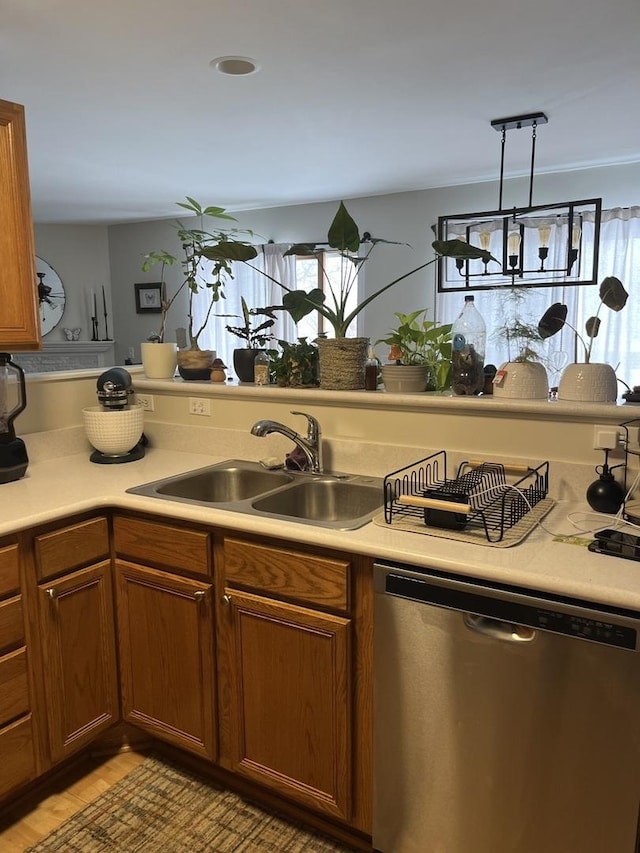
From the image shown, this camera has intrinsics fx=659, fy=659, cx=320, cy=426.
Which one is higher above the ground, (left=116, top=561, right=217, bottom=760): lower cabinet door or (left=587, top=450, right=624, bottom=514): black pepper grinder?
(left=587, top=450, right=624, bottom=514): black pepper grinder

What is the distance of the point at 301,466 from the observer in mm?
2340

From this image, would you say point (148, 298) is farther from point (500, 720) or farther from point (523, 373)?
point (500, 720)

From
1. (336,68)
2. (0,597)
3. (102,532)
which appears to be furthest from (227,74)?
(0,597)

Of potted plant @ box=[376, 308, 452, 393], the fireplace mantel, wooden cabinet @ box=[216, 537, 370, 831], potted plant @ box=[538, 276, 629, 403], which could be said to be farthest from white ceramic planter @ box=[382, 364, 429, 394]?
the fireplace mantel

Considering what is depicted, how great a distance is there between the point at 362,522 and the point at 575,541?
53 centimetres

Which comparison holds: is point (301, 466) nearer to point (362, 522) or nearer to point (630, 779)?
point (362, 522)

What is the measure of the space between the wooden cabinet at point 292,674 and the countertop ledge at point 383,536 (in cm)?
7

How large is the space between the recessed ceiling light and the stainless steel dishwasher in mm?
2358

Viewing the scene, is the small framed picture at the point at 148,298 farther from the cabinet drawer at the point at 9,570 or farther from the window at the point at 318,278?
the cabinet drawer at the point at 9,570

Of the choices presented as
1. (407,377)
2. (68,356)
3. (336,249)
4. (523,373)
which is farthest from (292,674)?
(68,356)

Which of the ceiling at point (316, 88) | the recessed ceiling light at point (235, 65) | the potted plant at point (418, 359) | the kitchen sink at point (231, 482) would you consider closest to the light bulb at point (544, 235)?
the ceiling at point (316, 88)

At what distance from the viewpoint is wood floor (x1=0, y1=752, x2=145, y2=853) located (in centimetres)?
190

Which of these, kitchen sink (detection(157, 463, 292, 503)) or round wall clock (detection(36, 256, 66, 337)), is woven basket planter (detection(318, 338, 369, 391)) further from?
round wall clock (detection(36, 256, 66, 337))

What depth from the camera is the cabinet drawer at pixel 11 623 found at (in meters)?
1.82
